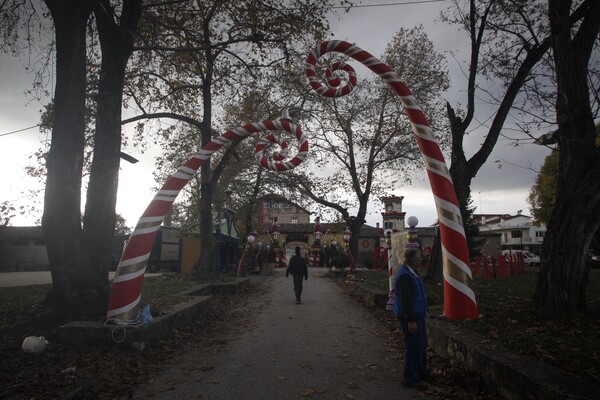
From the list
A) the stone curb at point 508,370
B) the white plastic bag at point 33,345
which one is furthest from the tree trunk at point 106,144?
the stone curb at point 508,370

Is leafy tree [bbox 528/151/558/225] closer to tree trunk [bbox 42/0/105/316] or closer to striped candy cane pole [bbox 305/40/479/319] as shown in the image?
striped candy cane pole [bbox 305/40/479/319]

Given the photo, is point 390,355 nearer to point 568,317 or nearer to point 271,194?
point 568,317

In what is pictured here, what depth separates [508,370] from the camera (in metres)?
3.82

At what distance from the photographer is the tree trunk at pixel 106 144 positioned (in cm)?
759

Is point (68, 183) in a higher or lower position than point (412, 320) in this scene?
higher

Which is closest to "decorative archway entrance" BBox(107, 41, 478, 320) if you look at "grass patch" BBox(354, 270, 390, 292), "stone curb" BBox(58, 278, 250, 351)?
"stone curb" BBox(58, 278, 250, 351)

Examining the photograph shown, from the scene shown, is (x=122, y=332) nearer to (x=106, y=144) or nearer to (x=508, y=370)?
(x=106, y=144)

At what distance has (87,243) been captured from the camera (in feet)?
24.6

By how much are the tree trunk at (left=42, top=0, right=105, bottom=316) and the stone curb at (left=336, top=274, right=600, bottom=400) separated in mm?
5611

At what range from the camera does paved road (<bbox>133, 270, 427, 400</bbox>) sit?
4.52 meters

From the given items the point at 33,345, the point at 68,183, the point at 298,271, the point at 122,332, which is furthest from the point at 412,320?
the point at 298,271

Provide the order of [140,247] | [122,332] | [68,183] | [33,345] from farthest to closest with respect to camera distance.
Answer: [68,183] → [140,247] → [122,332] → [33,345]

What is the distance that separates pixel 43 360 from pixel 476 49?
43.8ft

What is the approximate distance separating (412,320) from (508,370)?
1183mm
